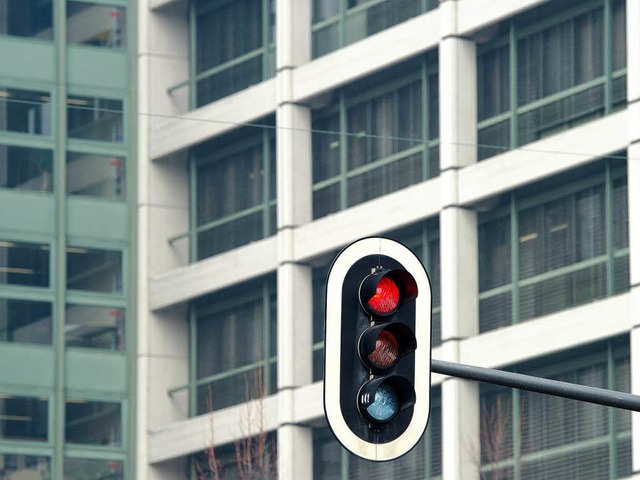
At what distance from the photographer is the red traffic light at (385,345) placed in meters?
9.09

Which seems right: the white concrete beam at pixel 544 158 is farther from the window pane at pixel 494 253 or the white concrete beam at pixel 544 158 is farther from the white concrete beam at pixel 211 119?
the white concrete beam at pixel 211 119

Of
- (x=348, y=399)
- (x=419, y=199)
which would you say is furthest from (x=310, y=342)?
(x=348, y=399)

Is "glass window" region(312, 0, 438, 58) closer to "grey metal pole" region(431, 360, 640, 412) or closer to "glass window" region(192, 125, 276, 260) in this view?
"glass window" region(192, 125, 276, 260)

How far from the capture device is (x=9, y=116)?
49.0 meters

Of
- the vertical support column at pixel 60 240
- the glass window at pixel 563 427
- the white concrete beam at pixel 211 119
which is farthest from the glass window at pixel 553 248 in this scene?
the vertical support column at pixel 60 240

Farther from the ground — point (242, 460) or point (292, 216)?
point (292, 216)

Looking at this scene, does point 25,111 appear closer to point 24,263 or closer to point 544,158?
point 24,263

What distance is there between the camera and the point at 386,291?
9.16m

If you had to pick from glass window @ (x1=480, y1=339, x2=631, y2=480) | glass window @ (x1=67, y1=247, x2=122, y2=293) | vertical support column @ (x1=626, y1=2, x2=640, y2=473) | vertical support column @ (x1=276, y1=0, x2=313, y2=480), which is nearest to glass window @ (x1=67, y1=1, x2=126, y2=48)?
glass window @ (x1=67, y1=247, x2=122, y2=293)

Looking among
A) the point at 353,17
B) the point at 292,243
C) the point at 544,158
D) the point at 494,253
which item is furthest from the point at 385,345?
the point at 292,243

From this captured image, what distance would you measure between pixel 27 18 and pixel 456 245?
13.6 m

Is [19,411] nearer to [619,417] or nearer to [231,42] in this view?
[231,42]

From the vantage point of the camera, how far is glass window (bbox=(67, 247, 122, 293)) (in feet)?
163

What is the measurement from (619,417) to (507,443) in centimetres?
273
